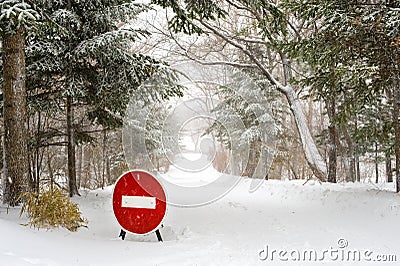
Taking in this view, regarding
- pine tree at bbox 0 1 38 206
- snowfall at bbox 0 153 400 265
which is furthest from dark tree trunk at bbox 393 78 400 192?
pine tree at bbox 0 1 38 206

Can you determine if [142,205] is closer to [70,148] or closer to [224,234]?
[224,234]

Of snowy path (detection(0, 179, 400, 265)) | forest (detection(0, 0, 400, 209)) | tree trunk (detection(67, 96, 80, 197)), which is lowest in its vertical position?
snowy path (detection(0, 179, 400, 265))

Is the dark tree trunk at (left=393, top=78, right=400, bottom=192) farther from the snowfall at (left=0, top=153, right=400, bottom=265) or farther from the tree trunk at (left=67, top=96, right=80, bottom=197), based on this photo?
the tree trunk at (left=67, top=96, right=80, bottom=197)

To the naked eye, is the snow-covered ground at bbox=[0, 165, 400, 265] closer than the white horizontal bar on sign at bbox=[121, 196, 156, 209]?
Yes

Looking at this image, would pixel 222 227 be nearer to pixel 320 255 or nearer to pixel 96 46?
pixel 320 255

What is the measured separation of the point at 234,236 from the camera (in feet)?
16.8

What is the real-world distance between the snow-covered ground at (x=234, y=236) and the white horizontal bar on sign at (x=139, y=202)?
0.51m

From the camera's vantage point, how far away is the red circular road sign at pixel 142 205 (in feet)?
15.7

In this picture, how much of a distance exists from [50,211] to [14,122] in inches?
77.5

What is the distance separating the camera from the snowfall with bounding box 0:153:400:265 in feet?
12.5

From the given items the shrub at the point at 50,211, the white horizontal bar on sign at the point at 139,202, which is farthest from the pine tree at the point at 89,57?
the white horizontal bar on sign at the point at 139,202

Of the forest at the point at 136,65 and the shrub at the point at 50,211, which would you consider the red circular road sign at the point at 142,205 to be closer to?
the shrub at the point at 50,211

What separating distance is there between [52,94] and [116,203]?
15.0 feet

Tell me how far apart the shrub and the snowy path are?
141 millimetres
